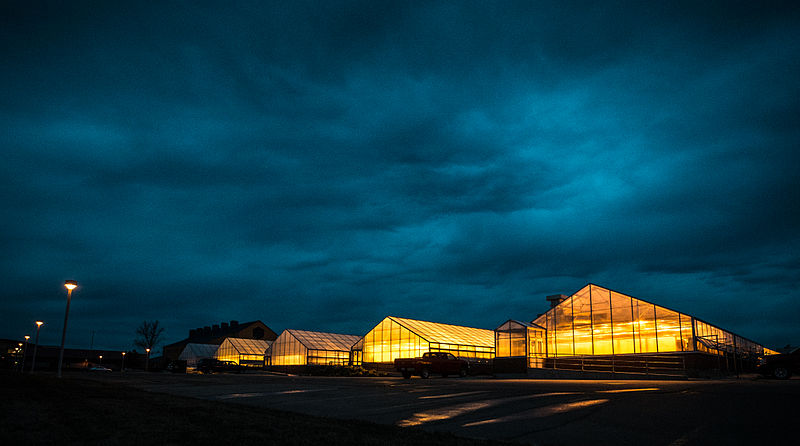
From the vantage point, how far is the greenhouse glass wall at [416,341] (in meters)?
48.9

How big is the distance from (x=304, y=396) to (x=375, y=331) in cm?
3903

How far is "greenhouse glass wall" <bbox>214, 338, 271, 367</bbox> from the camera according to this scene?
76.7 meters

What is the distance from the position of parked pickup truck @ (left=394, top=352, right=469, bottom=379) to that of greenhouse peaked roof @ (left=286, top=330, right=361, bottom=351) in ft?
95.5

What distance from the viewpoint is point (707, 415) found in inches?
397

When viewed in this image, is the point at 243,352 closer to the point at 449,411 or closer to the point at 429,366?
the point at 429,366

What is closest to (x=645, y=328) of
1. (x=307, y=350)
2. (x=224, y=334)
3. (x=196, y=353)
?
(x=307, y=350)

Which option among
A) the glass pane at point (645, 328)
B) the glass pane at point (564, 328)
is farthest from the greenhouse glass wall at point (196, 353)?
the glass pane at point (645, 328)

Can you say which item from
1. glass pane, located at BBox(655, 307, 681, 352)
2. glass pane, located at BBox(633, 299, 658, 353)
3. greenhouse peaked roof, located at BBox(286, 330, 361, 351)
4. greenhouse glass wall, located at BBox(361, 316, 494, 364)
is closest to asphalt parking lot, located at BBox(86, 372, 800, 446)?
glass pane, located at BBox(655, 307, 681, 352)

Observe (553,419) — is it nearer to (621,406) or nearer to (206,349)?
(621,406)

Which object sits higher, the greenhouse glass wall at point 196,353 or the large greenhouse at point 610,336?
the large greenhouse at point 610,336

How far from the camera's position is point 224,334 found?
110250 millimetres

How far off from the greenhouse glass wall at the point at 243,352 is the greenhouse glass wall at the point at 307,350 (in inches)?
358

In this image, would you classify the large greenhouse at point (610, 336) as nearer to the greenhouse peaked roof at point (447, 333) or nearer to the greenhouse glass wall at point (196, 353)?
the greenhouse peaked roof at point (447, 333)

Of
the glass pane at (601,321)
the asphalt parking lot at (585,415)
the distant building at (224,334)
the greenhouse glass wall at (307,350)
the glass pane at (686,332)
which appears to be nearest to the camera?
the asphalt parking lot at (585,415)
